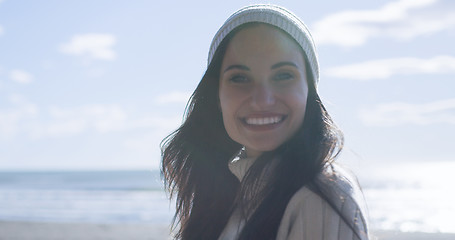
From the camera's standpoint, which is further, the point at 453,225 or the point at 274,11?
the point at 453,225

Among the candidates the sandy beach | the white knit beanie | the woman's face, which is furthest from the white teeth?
the sandy beach

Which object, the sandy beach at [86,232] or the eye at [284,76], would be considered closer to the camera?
the eye at [284,76]

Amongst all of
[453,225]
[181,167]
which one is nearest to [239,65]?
[181,167]

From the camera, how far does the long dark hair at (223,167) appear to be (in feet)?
6.16

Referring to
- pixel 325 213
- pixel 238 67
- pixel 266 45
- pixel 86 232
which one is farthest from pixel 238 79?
pixel 86 232

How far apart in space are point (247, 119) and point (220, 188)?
1.96 feet

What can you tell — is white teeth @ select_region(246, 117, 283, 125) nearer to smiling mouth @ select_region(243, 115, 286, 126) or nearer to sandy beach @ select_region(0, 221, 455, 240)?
→ smiling mouth @ select_region(243, 115, 286, 126)

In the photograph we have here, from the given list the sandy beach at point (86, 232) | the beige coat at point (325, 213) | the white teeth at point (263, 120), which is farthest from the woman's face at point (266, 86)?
the sandy beach at point (86, 232)

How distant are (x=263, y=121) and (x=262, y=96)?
0.28ft

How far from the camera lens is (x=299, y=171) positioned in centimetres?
186

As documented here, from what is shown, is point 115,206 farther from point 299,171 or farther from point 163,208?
point 299,171

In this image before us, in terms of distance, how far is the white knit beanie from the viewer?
1.98 m

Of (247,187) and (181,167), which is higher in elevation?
(181,167)

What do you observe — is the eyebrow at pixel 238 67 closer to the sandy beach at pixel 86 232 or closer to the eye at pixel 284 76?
the eye at pixel 284 76
